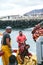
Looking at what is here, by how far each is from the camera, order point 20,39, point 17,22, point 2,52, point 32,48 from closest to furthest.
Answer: point 2,52, point 32,48, point 20,39, point 17,22

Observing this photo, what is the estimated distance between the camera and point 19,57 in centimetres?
662

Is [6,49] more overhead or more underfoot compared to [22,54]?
more overhead

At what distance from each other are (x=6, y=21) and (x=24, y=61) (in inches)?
1813

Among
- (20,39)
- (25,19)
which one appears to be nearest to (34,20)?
(25,19)

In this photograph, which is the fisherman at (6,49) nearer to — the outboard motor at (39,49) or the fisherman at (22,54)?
the fisherman at (22,54)

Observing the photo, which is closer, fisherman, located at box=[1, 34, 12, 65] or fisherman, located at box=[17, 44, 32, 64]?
fisherman, located at box=[1, 34, 12, 65]

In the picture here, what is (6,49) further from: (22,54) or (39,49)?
(39,49)

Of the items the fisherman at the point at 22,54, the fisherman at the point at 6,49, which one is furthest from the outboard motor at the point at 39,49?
the fisherman at the point at 6,49

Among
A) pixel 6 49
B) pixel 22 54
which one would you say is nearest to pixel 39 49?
pixel 22 54

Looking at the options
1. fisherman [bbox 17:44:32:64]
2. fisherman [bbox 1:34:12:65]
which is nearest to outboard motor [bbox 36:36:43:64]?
fisherman [bbox 17:44:32:64]

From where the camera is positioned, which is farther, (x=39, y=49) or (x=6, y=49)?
(x=39, y=49)

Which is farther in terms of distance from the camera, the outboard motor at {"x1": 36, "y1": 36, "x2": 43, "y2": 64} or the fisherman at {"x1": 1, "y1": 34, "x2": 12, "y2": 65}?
the outboard motor at {"x1": 36, "y1": 36, "x2": 43, "y2": 64}

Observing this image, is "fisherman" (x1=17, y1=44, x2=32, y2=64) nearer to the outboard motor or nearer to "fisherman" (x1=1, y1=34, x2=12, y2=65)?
the outboard motor

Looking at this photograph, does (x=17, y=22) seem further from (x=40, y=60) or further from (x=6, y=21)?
(x=40, y=60)
